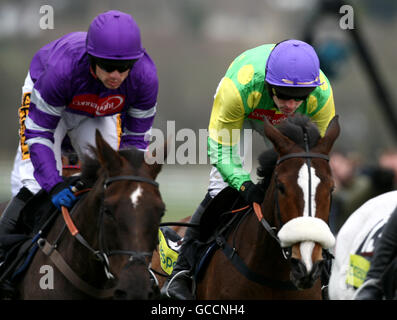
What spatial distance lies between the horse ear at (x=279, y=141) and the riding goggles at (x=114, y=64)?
986 millimetres

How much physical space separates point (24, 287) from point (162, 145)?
129 centimetres

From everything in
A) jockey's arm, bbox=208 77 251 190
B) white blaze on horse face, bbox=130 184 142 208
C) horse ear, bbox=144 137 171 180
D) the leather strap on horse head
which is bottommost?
the leather strap on horse head

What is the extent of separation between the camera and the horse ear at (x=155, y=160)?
4816 millimetres

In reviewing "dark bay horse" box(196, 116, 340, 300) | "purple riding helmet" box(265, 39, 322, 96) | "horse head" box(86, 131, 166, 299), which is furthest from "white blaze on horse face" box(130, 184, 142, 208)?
"purple riding helmet" box(265, 39, 322, 96)

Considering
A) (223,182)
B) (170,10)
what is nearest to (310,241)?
(223,182)

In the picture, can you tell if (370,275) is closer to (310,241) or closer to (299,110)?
(310,241)

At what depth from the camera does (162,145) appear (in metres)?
5.01

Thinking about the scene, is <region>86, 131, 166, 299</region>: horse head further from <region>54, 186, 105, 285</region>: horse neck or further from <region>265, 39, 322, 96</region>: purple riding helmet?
<region>265, 39, 322, 96</region>: purple riding helmet

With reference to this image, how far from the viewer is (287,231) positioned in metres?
4.58

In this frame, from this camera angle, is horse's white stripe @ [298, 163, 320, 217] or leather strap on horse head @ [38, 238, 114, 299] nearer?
horse's white stripe @ [298, 163, 320, 217]

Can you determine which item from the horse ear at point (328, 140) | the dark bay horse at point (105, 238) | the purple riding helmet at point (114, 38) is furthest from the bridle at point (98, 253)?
the horse ear at point (328, 140)

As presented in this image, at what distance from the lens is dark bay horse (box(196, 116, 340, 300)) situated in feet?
15.0

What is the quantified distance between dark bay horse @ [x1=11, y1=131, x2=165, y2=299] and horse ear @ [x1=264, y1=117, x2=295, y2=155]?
2.28 feet

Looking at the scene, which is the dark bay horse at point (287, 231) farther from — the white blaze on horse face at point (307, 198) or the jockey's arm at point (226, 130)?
the jockey's arm at point (226, 130)
